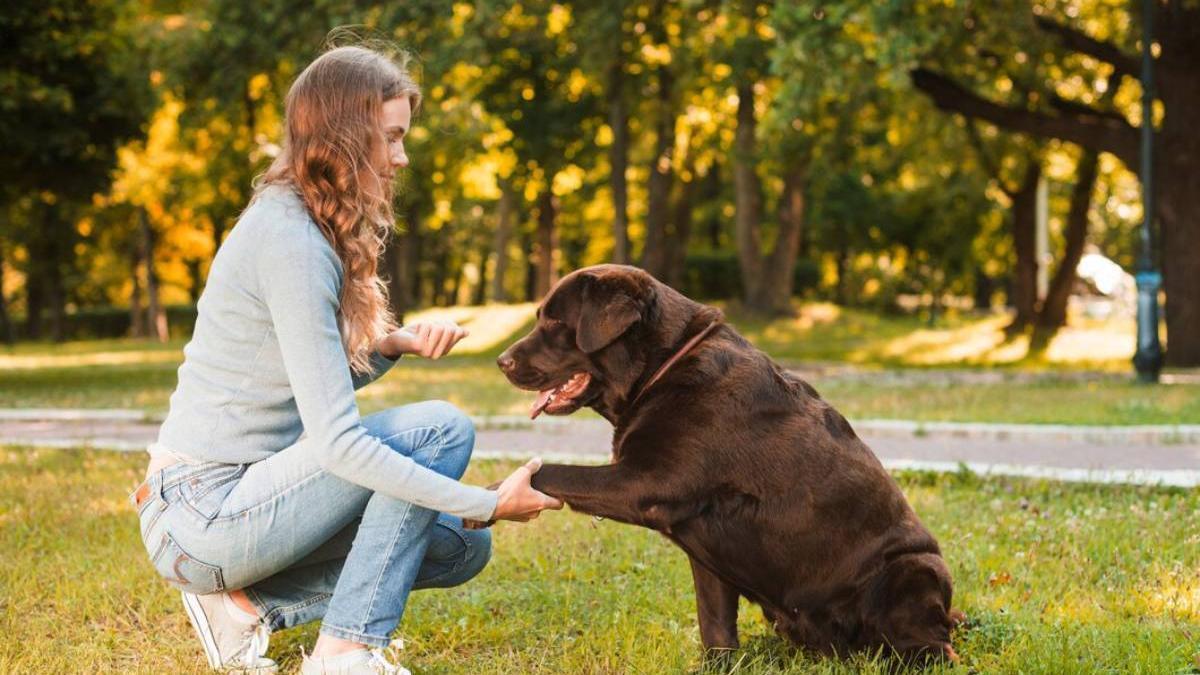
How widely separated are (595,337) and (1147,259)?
14.3 m

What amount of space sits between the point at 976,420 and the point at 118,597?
8.12 meters

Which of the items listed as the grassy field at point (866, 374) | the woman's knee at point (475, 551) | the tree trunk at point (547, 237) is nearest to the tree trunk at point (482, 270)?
the tree trunk at point (547, 237)

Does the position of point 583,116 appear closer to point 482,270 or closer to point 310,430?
point 310,430

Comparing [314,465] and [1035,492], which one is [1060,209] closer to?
[1035,492]

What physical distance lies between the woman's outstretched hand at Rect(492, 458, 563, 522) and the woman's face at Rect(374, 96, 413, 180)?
1.06 metres

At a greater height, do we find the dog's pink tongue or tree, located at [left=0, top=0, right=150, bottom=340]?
tree, located at [left=0, top=0, right=150, bottom=340]

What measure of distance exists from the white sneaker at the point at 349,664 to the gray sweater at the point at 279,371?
549mm

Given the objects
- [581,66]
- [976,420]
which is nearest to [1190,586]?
[976,420]

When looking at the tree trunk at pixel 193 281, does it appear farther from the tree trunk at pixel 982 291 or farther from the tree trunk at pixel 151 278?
the tree trunk at pixel 982 291

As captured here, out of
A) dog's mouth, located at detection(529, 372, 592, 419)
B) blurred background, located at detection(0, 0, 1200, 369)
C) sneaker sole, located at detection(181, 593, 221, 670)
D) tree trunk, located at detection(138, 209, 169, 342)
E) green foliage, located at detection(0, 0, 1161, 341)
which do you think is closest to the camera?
sneaker sole, located at detection(181, 593, 221, 670)

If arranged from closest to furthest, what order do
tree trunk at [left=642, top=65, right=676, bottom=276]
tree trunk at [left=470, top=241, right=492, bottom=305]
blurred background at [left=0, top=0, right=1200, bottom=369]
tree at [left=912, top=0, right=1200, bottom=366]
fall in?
blurred background at [left=0, top=0, right=1200, bottom=369], tree at [left=912, top=0, right=1200, bottom=366], tree trunk at [left=642, top=65, right=676, bottom=276], tree trunk at [left=470, top=241, right=492, bottom=305]

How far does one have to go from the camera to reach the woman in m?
3.56

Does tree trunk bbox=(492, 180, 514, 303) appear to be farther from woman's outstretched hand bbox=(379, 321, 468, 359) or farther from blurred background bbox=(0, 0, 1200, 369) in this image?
woman's outstretched hand bbox=(379, 321, 468, 359)

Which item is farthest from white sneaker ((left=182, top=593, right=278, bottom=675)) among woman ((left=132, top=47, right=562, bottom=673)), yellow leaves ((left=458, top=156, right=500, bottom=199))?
yellow leaves ((left=458, top=156, right=500, bottom=199))
